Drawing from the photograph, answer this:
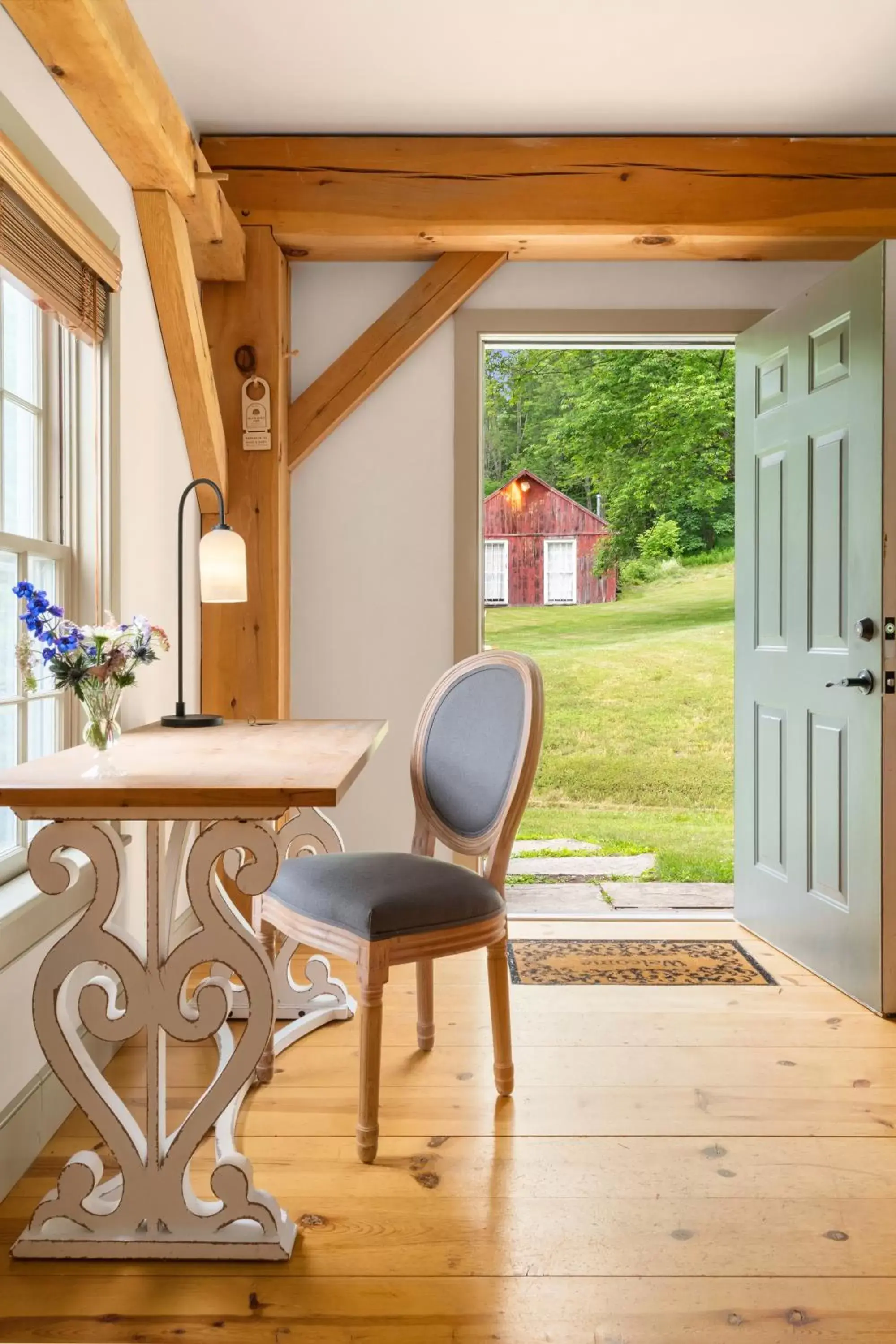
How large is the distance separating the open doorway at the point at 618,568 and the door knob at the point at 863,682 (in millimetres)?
3743

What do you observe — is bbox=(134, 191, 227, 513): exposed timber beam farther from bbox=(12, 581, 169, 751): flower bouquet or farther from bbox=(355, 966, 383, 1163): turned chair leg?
bbox=(355, 966, 383, 1163): turned chair leg

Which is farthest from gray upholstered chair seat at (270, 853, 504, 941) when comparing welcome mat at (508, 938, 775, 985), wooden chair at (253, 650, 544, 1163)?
welcome mat at (508, 938, 775, 985)

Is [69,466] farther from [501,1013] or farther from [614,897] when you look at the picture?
[614,897]

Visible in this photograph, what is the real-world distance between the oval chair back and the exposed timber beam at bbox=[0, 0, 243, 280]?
1.47 meters

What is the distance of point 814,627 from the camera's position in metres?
3.12

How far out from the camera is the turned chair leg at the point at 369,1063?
1972mm

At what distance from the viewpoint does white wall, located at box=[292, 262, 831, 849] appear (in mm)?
3670

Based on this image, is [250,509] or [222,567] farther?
[250,509]

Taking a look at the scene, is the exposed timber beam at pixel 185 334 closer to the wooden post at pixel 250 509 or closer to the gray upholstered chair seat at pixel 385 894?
the wooden post at pixel 250 509

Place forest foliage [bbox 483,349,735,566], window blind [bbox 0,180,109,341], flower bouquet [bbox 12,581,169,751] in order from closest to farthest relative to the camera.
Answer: flower bouquet [bbox 12,581,169,751]
window blind [bbox 0,180,109,341]
forest foliage [bbox 483,349,735,566]

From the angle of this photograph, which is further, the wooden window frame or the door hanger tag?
the door hanger tag

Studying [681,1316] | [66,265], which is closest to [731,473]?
[66,265]

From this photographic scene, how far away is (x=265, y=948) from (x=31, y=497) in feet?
3.89

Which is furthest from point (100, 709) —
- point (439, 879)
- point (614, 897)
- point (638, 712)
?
point (638, 712)
